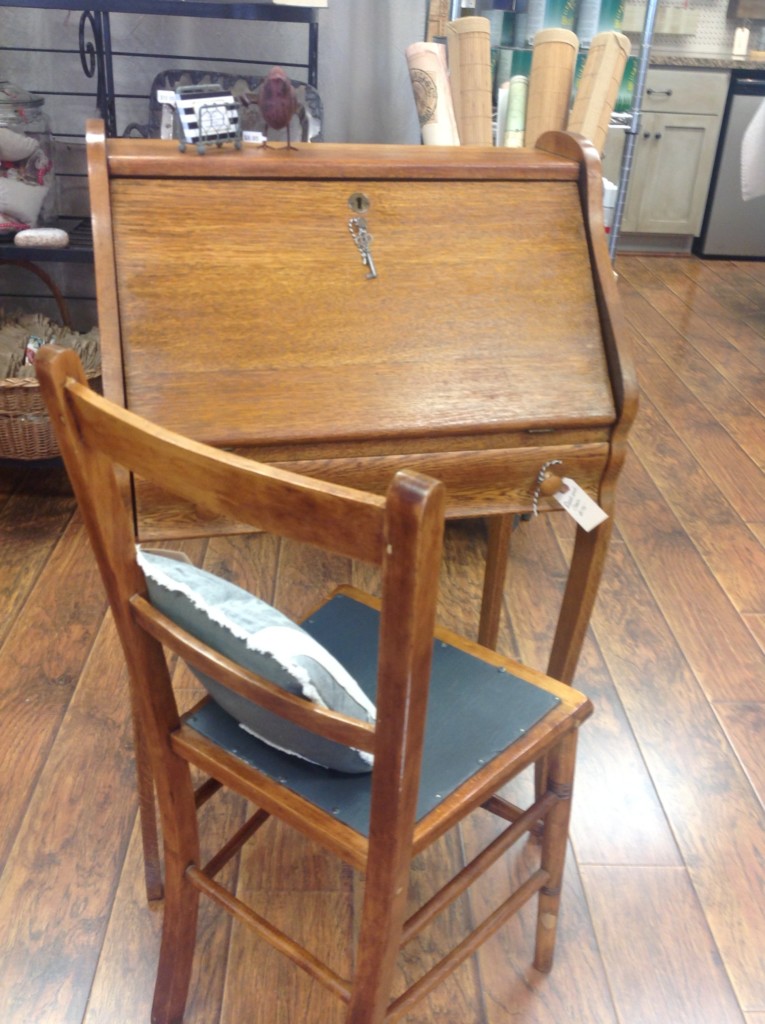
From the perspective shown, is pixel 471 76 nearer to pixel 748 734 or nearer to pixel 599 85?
pixel 599 85

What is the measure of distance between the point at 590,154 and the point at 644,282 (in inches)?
137

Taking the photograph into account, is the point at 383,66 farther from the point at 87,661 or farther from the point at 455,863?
the point at 455,863

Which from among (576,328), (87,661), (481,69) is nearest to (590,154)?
(576,328)

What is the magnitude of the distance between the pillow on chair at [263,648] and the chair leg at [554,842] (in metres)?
0.32

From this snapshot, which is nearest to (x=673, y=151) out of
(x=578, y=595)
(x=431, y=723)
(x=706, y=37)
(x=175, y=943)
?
(x=706, y=37)

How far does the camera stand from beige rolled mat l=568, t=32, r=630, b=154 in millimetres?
1582

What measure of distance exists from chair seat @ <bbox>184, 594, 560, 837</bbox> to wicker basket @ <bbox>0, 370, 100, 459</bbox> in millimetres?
1320

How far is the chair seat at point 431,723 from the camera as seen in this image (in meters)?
0.97

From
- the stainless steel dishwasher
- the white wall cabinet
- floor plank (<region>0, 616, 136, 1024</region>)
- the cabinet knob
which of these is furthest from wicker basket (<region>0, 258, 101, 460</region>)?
the stainless steel dishwasher

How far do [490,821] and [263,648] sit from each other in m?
0.91

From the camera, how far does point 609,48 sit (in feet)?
5.18

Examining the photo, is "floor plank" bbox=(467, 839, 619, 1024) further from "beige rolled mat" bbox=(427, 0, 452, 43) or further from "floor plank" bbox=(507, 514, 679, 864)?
"beige rolled mat" bbox=(427, 0, 452, 43)

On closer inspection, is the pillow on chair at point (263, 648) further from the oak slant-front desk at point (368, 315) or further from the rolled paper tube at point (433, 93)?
the rolled paper tube at point (433, 93)

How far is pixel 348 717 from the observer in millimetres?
785
